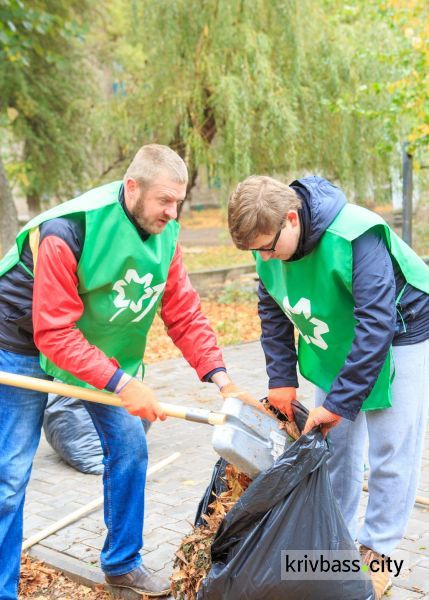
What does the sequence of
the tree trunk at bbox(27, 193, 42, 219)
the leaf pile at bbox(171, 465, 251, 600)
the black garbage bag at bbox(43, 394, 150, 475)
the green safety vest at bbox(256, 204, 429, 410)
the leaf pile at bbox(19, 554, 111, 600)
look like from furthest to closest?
the tree trunk at bbox(27, 193, 42, 219), the black garbage bag at bbox(43, 394, 150, 475), the leaf pile at bbox(19, 554, 111, 600), the leaf pile at bbox(171, 465, 251, 600), the green safety vest at bbox(256, 204, 429, 410)

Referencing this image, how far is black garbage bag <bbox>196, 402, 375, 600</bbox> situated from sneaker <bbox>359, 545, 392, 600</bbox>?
0.35 m

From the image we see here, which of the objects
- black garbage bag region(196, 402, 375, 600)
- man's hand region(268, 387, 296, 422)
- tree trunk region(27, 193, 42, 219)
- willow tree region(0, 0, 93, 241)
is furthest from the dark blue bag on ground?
tree trunk region(27, 193, 42, 219)

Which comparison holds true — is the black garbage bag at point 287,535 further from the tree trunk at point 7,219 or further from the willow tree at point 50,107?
the willow tree at point 50,107

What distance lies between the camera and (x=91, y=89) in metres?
11.8

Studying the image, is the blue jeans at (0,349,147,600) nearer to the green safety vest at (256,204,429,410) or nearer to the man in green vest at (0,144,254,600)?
the man in green vest at (0,144,254,600)

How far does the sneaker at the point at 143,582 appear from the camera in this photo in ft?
9.82

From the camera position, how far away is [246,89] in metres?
9.45

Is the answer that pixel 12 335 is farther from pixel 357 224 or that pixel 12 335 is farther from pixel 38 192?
pixel 38 192

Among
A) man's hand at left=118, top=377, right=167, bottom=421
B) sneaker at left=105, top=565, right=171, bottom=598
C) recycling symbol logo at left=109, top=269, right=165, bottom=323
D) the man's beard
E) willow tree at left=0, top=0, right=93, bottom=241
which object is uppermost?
willow tree at left=0, top=0, right=93, bottom=241

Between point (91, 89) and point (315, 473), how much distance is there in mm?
10293

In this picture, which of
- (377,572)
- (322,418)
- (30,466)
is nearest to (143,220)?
(322,418)

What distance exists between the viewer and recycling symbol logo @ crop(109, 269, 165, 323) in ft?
8.87

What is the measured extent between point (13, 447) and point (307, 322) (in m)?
1.14

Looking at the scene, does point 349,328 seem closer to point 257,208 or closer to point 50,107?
point 257,208
